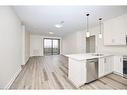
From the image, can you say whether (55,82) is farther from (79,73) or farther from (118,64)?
(118,64)

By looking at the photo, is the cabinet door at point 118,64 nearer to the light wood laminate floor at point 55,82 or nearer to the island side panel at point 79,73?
the light wood laminate floor at point 55,82

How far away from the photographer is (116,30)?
12.8ft

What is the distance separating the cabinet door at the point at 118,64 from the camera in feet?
12.1

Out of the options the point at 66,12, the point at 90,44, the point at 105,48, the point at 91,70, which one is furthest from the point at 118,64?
the point at 90,44

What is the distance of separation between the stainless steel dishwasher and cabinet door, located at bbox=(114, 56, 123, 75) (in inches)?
49.9

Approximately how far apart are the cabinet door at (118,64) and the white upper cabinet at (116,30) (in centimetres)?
63

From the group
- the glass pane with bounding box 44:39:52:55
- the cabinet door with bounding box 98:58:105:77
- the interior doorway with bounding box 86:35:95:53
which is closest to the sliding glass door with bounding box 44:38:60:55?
the glass pane with bounding box 44:39:52:55

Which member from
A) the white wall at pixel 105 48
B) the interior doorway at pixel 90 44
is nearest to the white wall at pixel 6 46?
the white wall at pixel 105 48
